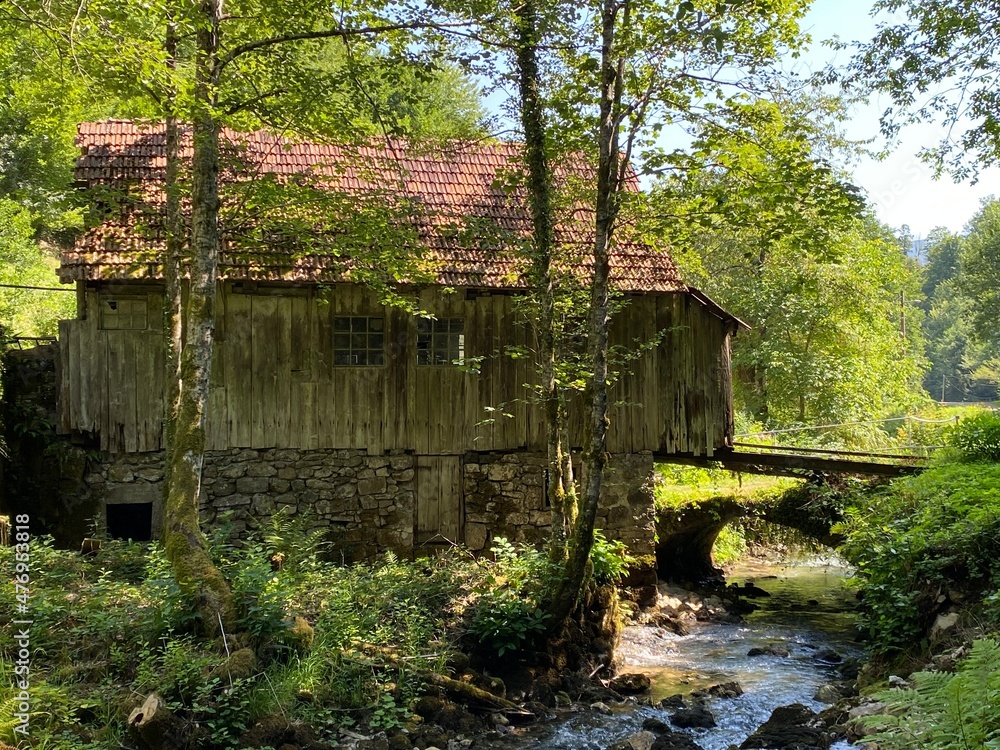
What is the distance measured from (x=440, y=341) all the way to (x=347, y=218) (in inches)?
116

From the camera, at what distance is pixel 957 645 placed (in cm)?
632

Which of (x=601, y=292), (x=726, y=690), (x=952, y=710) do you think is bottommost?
(x=726, y=690)

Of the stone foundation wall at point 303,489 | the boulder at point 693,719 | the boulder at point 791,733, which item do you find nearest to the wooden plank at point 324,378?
the stone foundation wall at point 303,489

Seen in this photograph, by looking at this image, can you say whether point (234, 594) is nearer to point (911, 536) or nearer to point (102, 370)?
point (102, 370)

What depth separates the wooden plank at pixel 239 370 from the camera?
1116 centimetres

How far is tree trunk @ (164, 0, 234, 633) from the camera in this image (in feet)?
23.0

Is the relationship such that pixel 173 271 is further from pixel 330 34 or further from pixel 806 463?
pixel 806 463

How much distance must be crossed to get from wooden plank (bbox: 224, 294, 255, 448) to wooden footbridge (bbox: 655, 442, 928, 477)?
6.70 meters

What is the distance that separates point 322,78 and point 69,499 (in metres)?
6.81

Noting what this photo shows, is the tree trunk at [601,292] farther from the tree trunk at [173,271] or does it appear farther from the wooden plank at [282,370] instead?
the wooden plank at [282,370]


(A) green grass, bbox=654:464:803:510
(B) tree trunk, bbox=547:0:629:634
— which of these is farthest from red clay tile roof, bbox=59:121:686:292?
(A) green grass, bbox=654:464:803:510

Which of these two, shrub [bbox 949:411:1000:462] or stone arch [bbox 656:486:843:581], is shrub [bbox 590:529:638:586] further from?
shrub [bbox 949:411:1000:462]

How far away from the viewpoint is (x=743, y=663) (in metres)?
10.3

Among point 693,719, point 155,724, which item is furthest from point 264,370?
point 693,719
